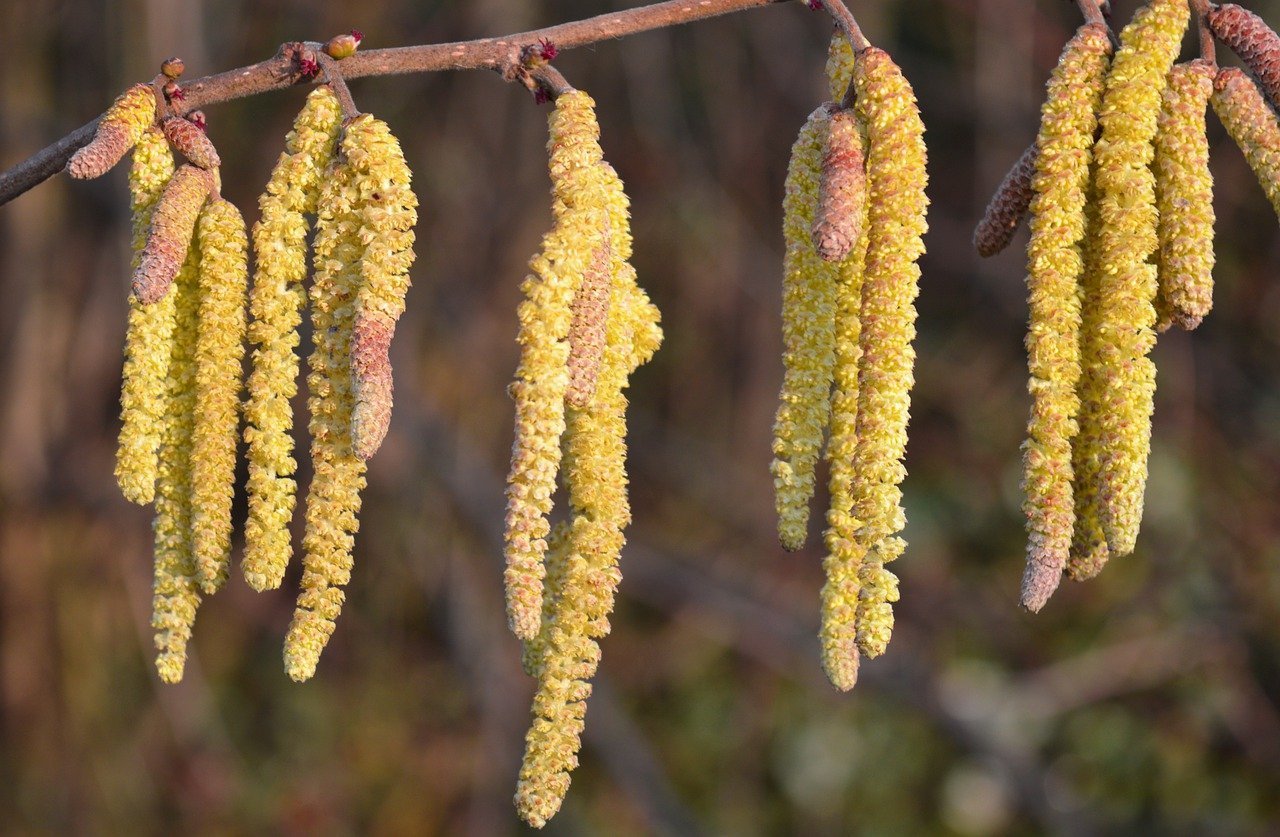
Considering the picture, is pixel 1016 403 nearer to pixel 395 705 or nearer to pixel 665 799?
pixel 665 799

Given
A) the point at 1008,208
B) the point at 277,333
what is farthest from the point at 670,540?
the point at 277,333

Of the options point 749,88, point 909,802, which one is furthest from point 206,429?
point 909,802

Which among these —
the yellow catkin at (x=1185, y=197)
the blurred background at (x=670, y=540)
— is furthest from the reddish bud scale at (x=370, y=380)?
the blurred background at (x=670, y=540)

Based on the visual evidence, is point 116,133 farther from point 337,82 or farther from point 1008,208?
point 1008,208

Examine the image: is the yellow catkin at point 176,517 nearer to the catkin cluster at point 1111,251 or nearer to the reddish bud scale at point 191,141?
the reddish bud scale at point 191,141

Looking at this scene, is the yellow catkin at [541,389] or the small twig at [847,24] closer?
the yellow catkin at [541,389]

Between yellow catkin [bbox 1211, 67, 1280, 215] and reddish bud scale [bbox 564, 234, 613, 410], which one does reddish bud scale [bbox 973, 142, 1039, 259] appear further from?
reddish bud scale [bbox 564, 234, 613, 410]

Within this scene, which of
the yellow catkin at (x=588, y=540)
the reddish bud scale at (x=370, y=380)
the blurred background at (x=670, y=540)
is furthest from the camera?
the blurred background at (x=670, y=540)
